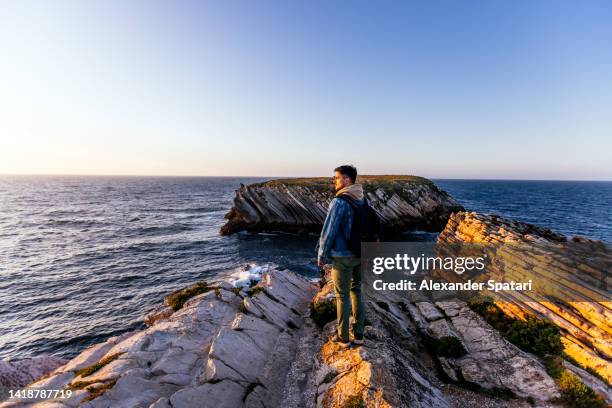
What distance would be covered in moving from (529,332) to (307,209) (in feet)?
Answer: 124

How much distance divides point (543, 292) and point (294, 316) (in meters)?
10.2

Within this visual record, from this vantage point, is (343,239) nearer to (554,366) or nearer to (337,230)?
(337,230)

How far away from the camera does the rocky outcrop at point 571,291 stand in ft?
28.0

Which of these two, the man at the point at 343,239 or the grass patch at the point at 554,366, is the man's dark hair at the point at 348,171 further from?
the grass patch at the point at 554,366

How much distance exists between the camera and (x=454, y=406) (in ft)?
21.5

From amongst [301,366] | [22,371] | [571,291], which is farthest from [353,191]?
[22,371]

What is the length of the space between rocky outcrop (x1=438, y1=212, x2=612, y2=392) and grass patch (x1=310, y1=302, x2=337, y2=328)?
7.25 meters

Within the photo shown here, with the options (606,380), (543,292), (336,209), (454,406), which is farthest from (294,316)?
(543,292)

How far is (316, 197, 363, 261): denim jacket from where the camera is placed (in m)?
6.05

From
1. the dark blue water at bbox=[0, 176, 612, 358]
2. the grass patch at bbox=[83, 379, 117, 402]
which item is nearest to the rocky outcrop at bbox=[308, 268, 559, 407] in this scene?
the grass patch at bbox=[83, 379, 117, 402]

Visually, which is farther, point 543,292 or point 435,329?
point 543,292

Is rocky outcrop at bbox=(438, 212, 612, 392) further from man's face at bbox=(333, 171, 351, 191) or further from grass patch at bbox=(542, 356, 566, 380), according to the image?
man's face at bbox=(333, 171, 351, 191)

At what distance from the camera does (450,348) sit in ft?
28.1

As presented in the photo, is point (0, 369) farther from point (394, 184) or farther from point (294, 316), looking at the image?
point (394, 184)
